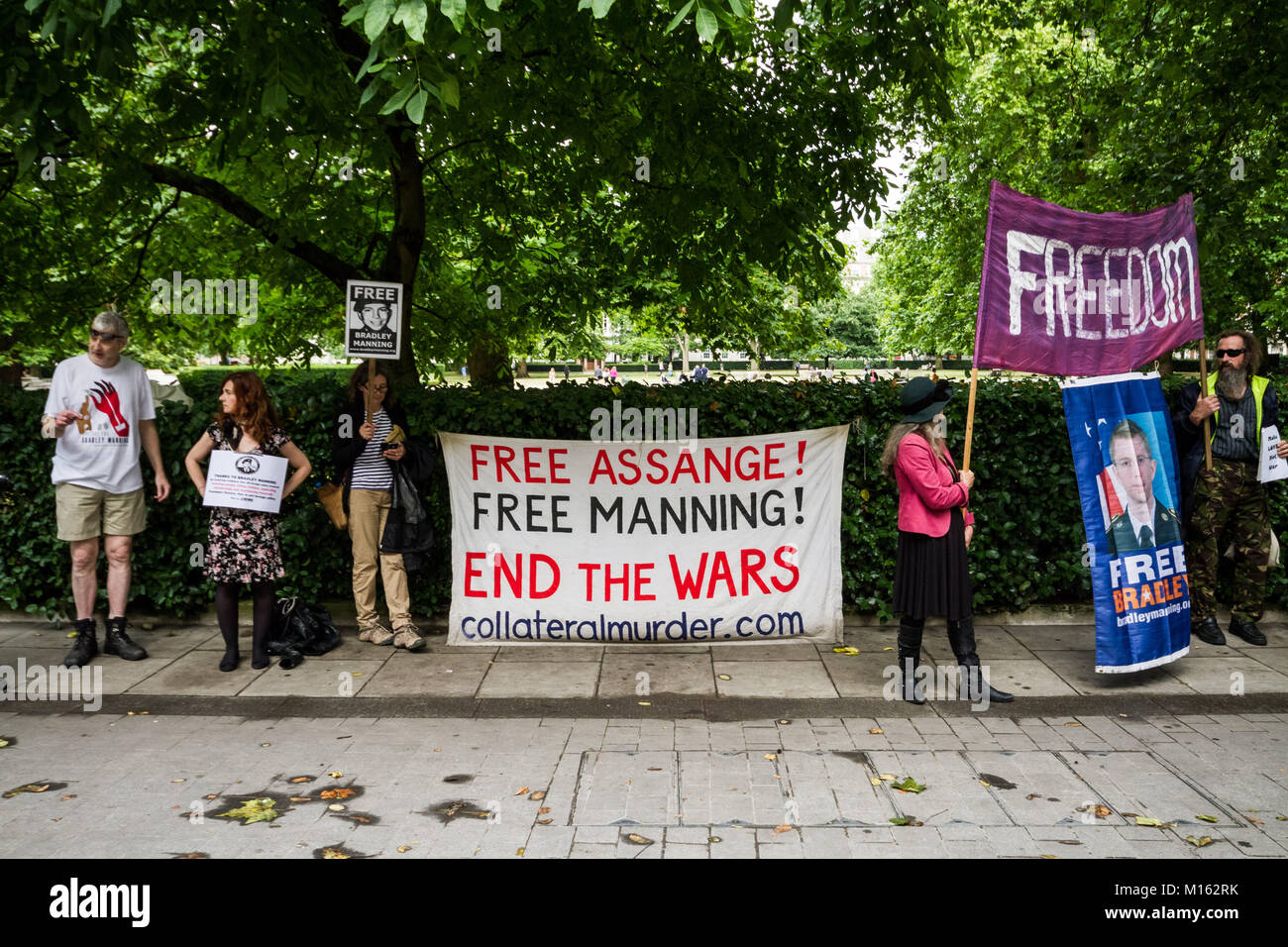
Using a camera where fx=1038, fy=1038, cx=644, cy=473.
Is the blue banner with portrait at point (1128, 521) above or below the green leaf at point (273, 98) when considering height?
below

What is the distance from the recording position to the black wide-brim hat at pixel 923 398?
5.98 m

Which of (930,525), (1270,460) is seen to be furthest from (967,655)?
(1270,460)

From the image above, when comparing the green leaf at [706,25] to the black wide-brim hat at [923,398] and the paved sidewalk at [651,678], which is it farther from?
the paved sidewalk at [651,678]

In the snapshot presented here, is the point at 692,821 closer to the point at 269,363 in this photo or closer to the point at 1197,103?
the point at 1197,103

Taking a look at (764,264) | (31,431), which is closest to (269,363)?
(31,431)

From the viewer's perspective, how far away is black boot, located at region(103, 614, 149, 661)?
690cm

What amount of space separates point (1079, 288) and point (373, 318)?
4514 mm

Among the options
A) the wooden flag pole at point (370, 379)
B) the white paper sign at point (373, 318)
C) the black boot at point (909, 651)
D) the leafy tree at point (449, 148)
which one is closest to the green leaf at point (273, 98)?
the leafy tree at point (449, 148)

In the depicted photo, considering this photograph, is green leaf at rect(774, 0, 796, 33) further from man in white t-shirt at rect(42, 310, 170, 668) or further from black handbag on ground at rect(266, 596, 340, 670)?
black handbag on ground at rect(266, 596, 340, 670)

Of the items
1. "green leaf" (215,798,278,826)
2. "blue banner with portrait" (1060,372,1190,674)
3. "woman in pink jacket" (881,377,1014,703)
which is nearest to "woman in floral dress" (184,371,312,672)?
"green leaf" (215,798,278,826)

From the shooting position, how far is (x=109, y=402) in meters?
6.88

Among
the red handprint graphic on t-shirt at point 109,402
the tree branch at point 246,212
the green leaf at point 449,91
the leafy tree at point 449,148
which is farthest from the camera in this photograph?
the tree branch at point 246,212

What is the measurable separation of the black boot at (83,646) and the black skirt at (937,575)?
17.0 ft
